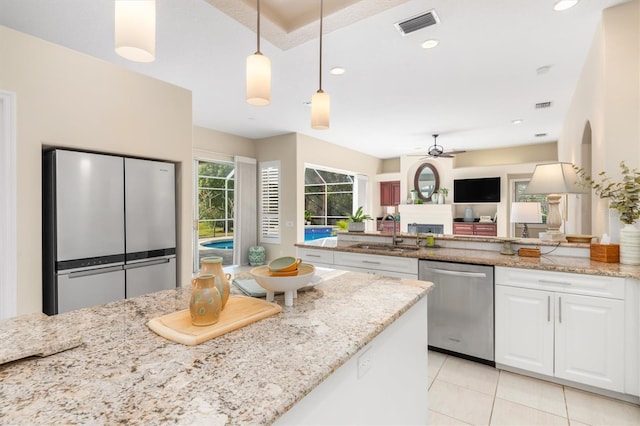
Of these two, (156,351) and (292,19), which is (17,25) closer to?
(292,19)

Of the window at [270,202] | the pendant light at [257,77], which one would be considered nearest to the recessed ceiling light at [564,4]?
the pendant light at [257,77]

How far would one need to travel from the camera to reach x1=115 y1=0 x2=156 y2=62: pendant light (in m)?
1.02

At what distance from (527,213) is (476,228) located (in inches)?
177

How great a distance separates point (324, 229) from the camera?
1062 cm

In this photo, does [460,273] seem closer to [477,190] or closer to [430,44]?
[430,44]

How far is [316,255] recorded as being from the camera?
12.2ft

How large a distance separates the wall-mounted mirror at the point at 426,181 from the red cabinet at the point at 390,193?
0.64m

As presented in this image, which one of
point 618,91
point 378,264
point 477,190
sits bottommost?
point 378,264

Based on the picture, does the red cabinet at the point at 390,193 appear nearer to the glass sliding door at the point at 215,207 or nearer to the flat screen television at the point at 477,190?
the flat screen television at the point at 477,190

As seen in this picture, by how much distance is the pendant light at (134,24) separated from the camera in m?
1.02

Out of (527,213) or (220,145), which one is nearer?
(527,213)

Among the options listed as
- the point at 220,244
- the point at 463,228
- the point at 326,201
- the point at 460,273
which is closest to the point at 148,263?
the point at 460,273

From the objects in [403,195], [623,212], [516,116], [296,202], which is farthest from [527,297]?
[403,195]

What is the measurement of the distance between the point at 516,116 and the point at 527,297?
4022mm
